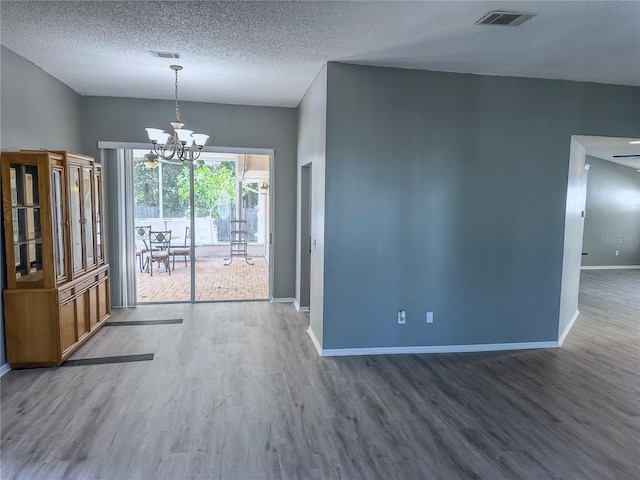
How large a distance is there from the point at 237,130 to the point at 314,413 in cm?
407

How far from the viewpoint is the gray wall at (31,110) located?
359cm

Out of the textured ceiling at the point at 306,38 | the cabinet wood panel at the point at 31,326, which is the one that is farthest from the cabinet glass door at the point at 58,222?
the textured ceiling at the point at 306,38

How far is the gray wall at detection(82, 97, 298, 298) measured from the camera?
540cm

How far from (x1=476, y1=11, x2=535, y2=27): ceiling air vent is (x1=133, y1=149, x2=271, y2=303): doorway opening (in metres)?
4.06

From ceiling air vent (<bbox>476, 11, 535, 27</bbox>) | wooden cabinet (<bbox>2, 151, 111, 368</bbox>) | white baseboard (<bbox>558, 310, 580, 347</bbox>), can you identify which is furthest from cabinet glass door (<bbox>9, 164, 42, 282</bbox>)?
white baseboard (<bbox>558, 310, 580, 347</bbox>)

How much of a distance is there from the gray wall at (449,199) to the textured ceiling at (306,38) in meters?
0.26

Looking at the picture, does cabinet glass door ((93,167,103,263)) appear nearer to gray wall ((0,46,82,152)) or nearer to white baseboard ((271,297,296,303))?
gray wall ((0,46,82,152))

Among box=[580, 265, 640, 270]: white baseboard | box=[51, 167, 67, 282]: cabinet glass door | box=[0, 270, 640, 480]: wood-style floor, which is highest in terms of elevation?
box=[51, 167, 67, 282]: cabinet glass door

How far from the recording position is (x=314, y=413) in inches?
119

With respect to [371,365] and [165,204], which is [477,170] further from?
[165,204]

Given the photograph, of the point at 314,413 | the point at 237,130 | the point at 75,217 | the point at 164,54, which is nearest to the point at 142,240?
the point at 237,130

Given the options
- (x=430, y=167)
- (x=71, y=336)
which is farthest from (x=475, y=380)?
(x=71, y=336)

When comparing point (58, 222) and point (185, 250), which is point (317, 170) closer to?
point (58, 222)

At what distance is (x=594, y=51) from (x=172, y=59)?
3.62m
